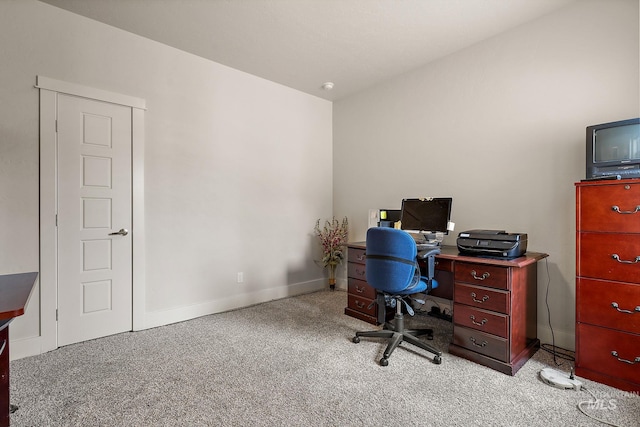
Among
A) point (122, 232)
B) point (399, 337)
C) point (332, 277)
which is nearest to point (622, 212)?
point (399, 337)

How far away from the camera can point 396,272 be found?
2346 mm

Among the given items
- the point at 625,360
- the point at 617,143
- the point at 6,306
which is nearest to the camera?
the point at 6,306

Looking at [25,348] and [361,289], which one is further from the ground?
[361,289]

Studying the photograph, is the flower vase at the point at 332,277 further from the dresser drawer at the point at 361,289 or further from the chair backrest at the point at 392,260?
the chair backrest at the point at 392,260

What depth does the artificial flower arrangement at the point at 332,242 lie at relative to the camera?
4316 mm

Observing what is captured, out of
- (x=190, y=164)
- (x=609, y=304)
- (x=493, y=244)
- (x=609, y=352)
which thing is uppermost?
(x=190, y=164)

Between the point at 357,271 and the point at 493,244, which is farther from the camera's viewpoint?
the point at 357,271

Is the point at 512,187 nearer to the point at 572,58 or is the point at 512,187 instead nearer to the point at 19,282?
the point at 572,58

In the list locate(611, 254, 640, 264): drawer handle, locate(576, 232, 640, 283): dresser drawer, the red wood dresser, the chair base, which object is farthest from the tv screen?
the chair base

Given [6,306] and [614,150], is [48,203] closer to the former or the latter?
[6,306]

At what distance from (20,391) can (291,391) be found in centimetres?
174

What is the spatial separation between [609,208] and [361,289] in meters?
2.12

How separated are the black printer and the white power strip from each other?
32.2 inches

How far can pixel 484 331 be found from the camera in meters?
2.29
